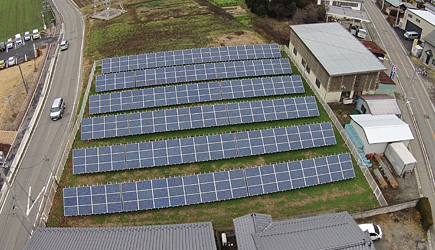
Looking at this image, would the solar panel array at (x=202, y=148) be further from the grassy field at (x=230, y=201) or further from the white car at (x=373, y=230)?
the white car at (x=373, y=230)

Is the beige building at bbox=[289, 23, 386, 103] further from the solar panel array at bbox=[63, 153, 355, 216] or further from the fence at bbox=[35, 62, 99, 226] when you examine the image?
the fence at bbox=[35, 62, 99, 226]

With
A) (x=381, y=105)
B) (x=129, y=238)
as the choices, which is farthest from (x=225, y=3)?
(x=129, y=238)

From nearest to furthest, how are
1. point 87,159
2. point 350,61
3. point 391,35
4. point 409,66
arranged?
point 87,159 < point 350,61 < point 409,66 < point 391,35

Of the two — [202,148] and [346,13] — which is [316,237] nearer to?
[202,148]

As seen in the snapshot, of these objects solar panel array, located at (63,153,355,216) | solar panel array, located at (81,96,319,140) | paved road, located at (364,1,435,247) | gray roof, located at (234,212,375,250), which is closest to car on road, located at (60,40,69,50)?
solar panel array, located at (81,96,319,140)

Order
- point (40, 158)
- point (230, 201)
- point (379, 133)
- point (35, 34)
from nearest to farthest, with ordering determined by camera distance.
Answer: point (230, 201)
point (379, 133)
point (40, 158)
point (35, 34)

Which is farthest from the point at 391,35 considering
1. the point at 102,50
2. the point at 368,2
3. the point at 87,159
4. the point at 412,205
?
the point at 87,159

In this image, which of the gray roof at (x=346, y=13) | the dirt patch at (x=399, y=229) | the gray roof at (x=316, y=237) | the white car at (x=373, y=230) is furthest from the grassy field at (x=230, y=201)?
the gray roof at (x=346, y=13)

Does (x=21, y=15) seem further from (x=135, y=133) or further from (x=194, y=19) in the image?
(x=135, y=133)
